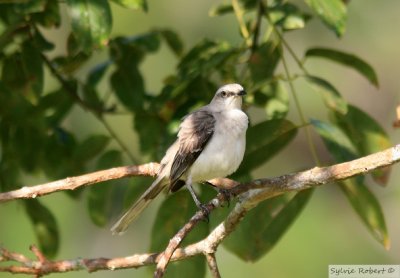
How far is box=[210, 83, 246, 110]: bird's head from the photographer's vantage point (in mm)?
4660

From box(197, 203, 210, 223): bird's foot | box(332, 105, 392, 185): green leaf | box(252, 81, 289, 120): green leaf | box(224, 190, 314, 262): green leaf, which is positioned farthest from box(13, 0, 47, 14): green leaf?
box(332, 105, 392, 185): green leaf

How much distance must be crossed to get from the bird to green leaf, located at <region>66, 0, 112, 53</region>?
80 centimetres

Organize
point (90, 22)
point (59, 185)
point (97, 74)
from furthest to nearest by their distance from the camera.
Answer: point (97, 74)
point (90, 22)
point (59, 185)

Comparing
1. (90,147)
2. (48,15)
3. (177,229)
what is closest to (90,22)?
(48,15)

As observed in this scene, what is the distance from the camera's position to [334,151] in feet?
13.4

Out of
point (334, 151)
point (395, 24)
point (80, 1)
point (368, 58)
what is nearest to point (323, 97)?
point (334, 151)

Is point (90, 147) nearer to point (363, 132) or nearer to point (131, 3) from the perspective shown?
point (131, 3)

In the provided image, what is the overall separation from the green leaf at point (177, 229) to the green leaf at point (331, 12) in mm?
1353

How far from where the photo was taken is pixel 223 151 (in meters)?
4.43

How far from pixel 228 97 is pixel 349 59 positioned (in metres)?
0.83

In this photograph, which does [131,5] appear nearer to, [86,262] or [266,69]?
[266,69]

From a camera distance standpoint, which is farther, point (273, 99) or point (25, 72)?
point (25, 72)

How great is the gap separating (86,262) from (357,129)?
1.81 metres

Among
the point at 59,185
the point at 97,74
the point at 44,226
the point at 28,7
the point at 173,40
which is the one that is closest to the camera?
the point at 59,185
